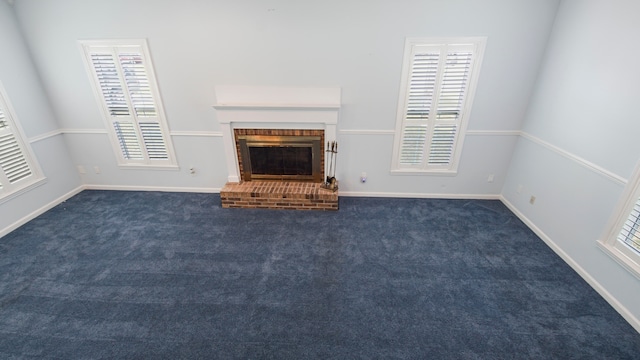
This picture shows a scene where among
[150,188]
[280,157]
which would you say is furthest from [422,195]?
[150,188]

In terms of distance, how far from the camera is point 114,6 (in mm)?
3176

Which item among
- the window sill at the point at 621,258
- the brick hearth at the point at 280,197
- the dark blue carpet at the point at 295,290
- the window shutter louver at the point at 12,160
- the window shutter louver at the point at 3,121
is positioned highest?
the window shutter louver at the point at 3,121

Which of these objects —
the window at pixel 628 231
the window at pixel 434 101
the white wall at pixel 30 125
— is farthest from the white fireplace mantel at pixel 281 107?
the window at pixel 628 231

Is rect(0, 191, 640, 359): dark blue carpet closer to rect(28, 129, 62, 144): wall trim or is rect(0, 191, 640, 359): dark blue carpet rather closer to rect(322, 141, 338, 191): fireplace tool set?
rect(322, 141, 338, 191): fireplace tool set

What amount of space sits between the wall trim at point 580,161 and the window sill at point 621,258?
1.87ft

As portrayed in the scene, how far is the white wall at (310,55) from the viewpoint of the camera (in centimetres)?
310

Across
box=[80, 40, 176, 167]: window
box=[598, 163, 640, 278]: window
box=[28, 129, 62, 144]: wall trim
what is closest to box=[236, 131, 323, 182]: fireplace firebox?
box=[80, 40, 176, 167]: window

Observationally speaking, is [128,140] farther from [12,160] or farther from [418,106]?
[418,106]

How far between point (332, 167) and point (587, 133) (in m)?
2.77

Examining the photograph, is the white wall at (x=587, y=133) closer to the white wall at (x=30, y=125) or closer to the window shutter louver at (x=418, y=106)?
the window shutter louver at (x=418, y=106)

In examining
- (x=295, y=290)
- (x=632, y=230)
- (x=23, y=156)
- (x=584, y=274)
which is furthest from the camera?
(x=23, y=156)

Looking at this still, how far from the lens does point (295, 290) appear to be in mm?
2412

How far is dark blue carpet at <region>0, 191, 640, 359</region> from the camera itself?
1.95m

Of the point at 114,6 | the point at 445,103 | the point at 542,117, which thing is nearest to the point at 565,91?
the point at 542,117
